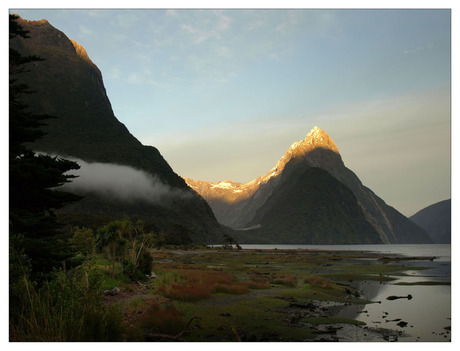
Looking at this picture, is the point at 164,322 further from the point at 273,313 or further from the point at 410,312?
the point at 410,312

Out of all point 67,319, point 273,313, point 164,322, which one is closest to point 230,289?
point 273,313

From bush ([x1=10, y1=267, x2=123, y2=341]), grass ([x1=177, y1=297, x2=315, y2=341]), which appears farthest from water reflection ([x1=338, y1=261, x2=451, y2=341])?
bush ([x1=10, y1=267, x2=123, y2=341])

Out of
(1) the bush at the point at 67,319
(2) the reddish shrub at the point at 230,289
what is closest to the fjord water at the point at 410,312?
(2) the reddish shrub at the point at 230,289

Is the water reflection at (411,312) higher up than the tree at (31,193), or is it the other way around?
the tree at (31,193)

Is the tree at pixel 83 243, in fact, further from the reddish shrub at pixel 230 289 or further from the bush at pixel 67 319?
the reddish shrub at pixel 230 289

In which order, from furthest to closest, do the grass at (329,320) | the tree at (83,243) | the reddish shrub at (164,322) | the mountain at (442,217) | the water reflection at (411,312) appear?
the mountain at (442,217) → the grass at (329,320) → the water reflection at (411,312) → the tree at (83,243) → the reddish shrub at (164,322)

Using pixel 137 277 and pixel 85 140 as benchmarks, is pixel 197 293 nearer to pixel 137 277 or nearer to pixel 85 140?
pixel 137 277

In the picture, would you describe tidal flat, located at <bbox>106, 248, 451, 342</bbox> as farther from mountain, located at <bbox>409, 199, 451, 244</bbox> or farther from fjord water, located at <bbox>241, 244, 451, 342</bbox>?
mountain, located at <bbox>409, 199, 451, 244</bbox>

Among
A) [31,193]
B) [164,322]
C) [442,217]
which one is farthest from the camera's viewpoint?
[442,217]
